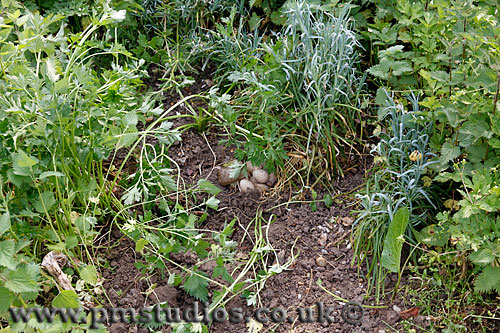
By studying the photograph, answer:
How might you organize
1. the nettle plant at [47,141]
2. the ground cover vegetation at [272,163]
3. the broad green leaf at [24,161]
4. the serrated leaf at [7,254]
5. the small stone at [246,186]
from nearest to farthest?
1. the serrated leaf at [7,254]
2. the broad green leaf at [24,161]
3. the nettle plant at [47,141]
4. the ground cover vegetation at [272,163]
5. the small stone at [246,186]

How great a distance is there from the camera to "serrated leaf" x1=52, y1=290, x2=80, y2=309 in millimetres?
1985

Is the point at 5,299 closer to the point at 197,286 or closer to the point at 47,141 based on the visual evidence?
the point at 47,141

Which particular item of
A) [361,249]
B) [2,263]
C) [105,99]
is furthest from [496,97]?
[2,263]

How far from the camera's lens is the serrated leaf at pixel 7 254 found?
1.82 meters

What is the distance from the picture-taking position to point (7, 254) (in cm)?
185

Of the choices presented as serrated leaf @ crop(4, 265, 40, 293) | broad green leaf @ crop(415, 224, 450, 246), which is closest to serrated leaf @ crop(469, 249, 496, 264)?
broad green leaf @ crop(415, 224, 450, 246)

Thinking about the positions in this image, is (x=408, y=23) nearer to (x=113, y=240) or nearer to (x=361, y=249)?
(x=361, y=249)

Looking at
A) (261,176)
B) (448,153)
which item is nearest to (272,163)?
(261,176)

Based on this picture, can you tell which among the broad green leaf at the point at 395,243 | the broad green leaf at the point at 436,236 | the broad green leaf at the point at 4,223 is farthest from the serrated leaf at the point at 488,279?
the broad green leaf at the point at 4,223

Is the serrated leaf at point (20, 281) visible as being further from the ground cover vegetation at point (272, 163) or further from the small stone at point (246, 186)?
the small stone at point (246, 186)

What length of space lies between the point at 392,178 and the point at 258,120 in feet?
2.34

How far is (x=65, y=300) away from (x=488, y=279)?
157cm

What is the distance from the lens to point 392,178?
2666mm

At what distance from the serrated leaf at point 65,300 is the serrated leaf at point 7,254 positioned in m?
0.22
